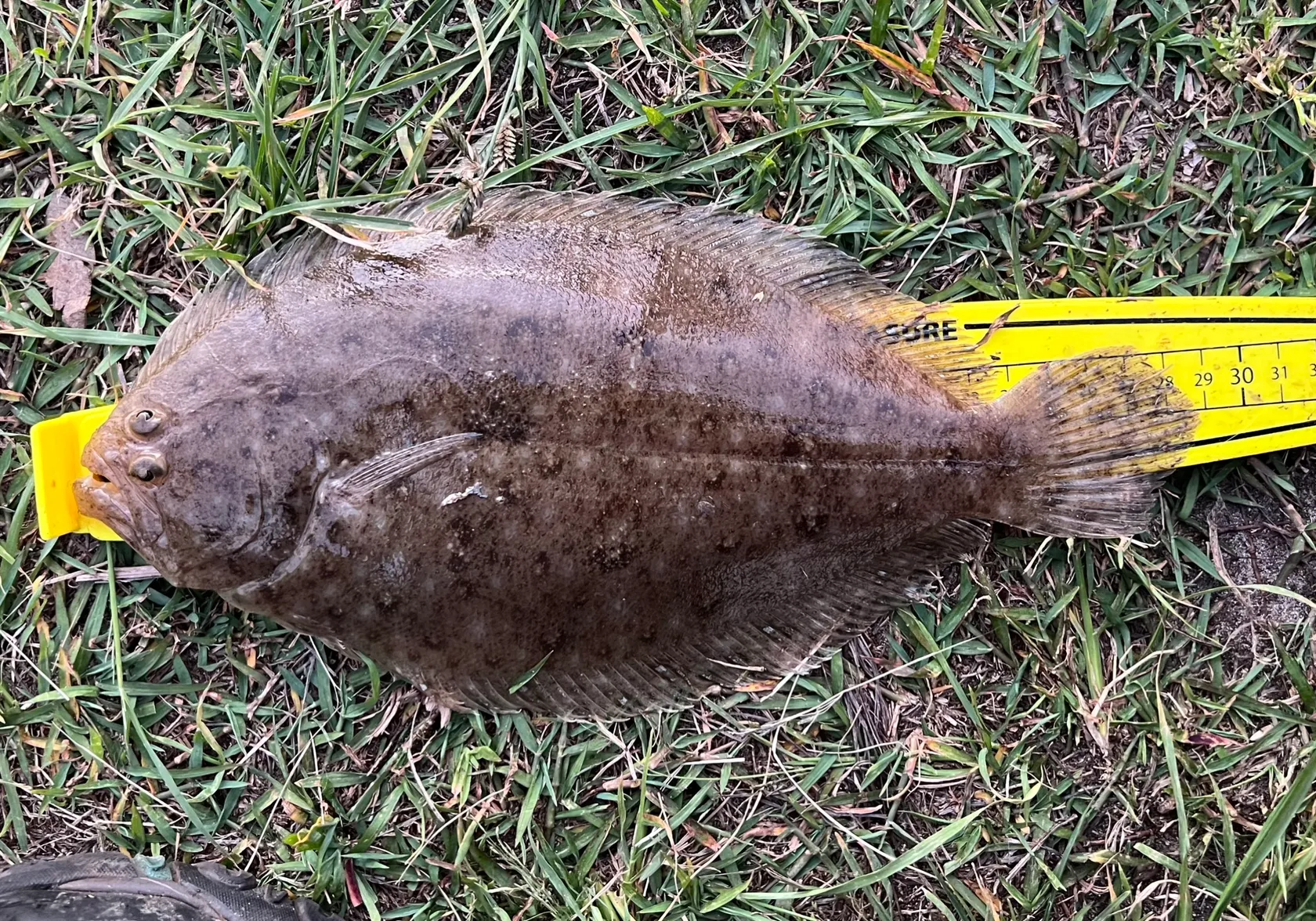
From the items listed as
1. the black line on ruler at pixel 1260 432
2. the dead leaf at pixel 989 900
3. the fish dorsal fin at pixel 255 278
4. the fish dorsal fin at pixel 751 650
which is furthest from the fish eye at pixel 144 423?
the black line on ruler at pixel 1260 432

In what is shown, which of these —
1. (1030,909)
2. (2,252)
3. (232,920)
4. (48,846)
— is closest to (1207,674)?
(1030,909)

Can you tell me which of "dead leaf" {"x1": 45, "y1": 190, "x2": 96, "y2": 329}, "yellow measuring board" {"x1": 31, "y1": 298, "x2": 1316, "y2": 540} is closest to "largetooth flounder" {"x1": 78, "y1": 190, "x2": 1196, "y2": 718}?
"yellow measuring board" {"x1": 31, "y1": 298, "x2": 1316, "y2": 540}

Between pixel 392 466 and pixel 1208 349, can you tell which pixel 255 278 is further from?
pixel 1208 349

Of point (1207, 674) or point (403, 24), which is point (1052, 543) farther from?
point (403, 24)

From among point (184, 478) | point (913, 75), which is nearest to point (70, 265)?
point (184, 478)

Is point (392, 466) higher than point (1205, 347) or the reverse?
the reverse

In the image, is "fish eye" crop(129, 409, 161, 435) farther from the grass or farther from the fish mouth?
the grass
